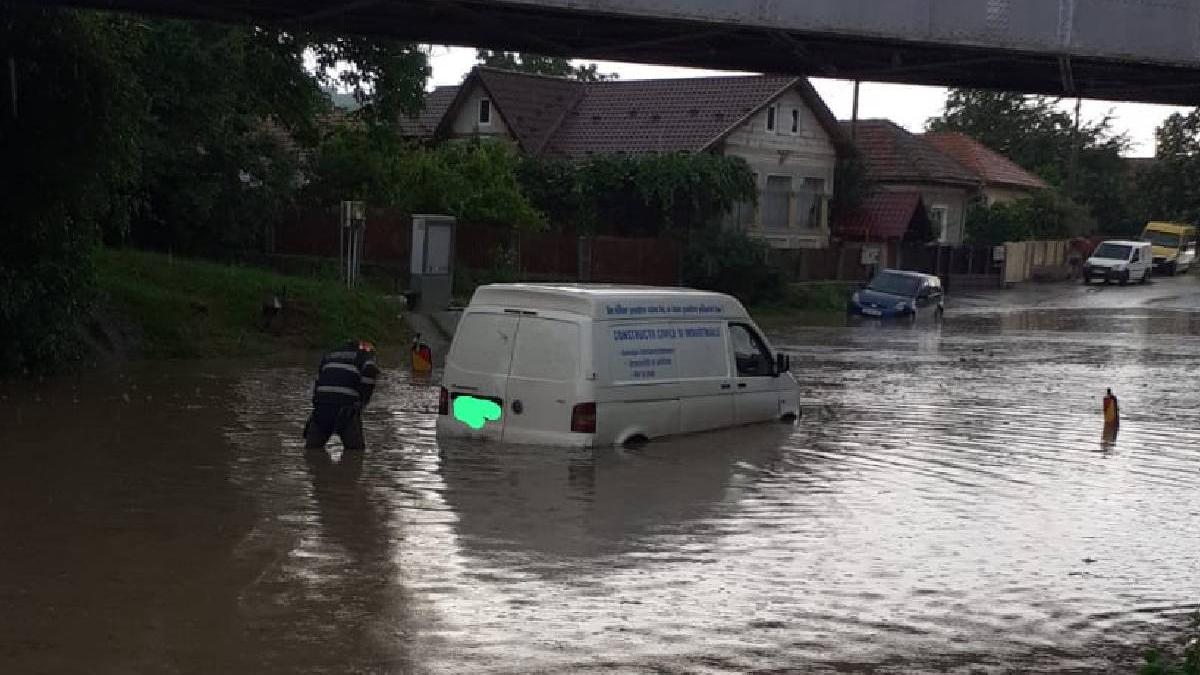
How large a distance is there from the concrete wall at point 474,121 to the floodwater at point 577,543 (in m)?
33.4

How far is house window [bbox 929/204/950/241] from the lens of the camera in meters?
64.5

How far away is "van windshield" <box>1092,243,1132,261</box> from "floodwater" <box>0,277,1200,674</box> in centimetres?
4684

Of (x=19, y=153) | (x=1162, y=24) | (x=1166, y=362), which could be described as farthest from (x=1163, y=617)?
(x=1166, y=362)

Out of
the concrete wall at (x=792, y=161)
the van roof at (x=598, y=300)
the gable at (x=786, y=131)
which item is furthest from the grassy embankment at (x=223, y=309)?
the concrete wall at (x=792, y=161)

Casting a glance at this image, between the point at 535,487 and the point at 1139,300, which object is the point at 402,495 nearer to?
the point at 535,487

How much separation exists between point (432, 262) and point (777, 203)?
24.5m

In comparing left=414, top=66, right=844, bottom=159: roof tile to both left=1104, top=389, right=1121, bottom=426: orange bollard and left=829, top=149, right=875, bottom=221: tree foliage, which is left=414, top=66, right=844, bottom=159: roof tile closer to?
left=829, top=149, right=875, bottom=221: tree foliage

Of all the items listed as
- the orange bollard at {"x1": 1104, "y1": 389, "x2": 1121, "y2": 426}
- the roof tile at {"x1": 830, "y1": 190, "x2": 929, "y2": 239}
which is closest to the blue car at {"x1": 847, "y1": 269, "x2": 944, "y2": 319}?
the roof tile at {"x1": 830, "y1": 190, "x2": 929, "y2": 239}

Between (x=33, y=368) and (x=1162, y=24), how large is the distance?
15.3 m

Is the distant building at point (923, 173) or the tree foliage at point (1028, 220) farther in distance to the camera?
the tree foliage at point (1028, 220)

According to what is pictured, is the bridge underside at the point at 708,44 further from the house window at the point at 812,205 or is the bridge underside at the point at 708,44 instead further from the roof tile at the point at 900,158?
the roof tile at the point at 900,158

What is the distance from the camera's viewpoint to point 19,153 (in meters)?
19.9

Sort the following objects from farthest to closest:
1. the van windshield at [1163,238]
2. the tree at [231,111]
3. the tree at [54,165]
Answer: the van windshield at [1163,238], the tree at [231,111], the tree at [54,165]

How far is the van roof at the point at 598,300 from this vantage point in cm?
1482
